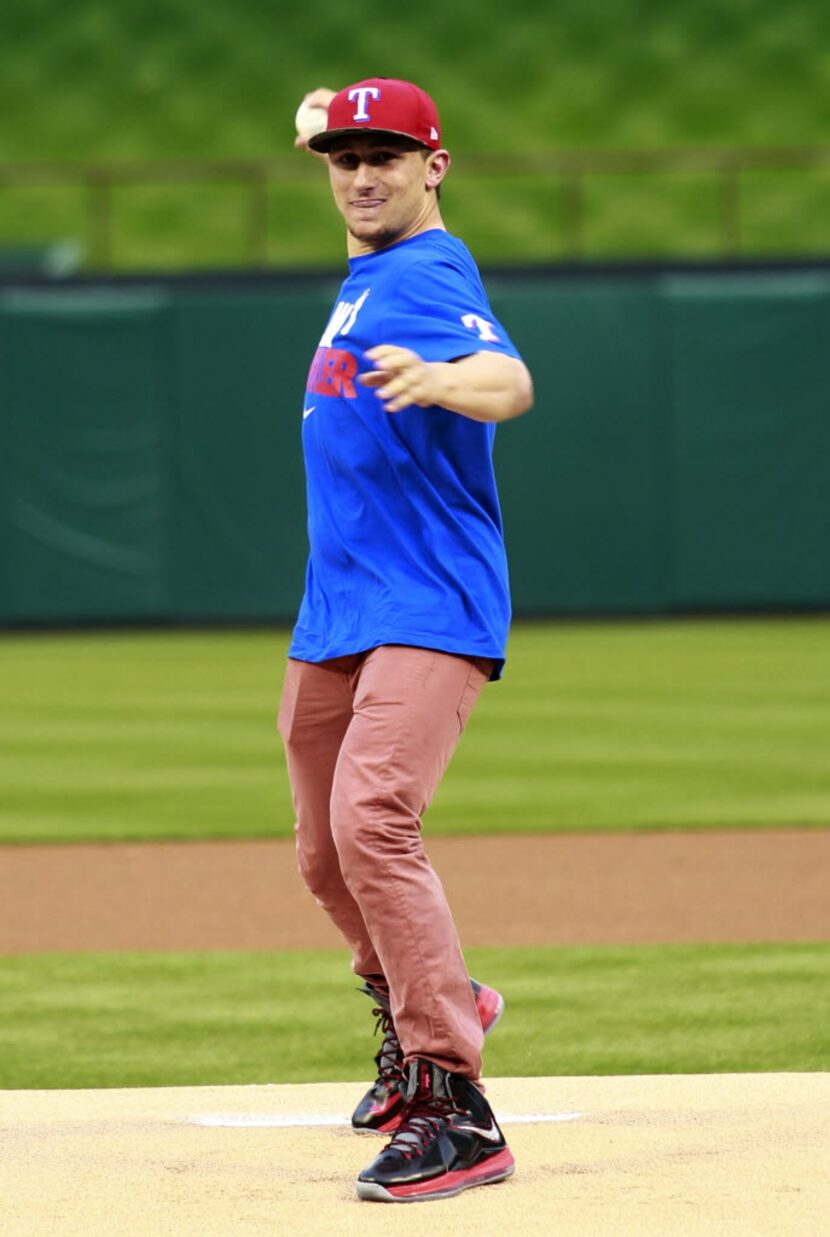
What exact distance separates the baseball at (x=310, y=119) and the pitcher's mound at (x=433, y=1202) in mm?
2048

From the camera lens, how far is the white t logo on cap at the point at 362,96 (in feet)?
14.0

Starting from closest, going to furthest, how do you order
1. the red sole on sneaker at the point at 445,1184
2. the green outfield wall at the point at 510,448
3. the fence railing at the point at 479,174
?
1. the red sole on sneaker at the point at 445,1184
2. the green outfield wall at the point at 510,448
3. the fence railing at the point at 479,174

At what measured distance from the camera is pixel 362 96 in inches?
169

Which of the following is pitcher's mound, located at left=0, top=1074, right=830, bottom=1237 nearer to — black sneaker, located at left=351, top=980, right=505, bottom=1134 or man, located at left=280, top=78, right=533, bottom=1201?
Result: black sneaker, located at left=351, top=980, right=505, bottom=1134

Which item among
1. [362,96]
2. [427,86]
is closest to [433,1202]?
[362,96]

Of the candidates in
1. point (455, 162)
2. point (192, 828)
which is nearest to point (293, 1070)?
point (192, 828)

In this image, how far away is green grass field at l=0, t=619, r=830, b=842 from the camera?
10.1 metres

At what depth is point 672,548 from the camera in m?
19.5

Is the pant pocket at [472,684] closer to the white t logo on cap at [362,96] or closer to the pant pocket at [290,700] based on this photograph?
the pant pocket at [290,700]

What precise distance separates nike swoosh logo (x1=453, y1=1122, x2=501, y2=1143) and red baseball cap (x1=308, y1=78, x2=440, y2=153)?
1.81m

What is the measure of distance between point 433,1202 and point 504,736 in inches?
355

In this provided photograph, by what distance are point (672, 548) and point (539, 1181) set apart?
1548 centimetres

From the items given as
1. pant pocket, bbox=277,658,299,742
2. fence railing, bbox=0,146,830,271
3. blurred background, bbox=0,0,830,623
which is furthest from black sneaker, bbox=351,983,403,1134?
fence railing, bbox=0,146,830,271

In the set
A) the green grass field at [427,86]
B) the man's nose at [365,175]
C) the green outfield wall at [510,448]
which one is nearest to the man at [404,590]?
the man's nose at [365,175]
